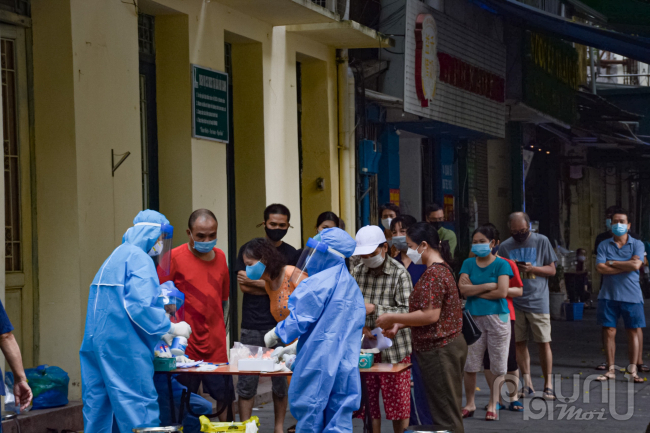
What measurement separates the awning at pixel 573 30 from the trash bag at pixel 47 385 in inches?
380

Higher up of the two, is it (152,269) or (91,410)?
(152,269)

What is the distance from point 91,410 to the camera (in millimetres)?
5895

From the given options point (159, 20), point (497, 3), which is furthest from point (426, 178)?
point (159, 20)

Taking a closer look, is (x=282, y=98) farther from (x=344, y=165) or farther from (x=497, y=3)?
(x=497, y=3)

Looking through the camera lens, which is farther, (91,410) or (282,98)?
(282,98)

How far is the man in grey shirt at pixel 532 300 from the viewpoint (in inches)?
385

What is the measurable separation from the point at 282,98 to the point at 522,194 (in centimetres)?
1159

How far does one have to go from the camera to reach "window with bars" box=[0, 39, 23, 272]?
795 centimetres

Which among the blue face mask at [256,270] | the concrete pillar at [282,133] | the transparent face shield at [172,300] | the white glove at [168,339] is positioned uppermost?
the concrete pillar at [282,133]

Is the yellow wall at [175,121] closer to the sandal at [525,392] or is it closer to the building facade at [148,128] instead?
the building facade at [148,128]

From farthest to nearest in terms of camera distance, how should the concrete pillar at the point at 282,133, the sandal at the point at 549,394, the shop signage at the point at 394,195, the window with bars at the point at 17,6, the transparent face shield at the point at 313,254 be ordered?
the shop signage at the point at 394,195 < the concrete pillar at the point at 282,133 < the sandal at the point at 549,394 < the window with bars at the point at 17,6 < the transparent face shield at the point at 313,254

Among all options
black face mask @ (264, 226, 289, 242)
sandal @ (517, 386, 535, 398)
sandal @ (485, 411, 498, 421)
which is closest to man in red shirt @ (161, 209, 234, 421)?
black face mask @ (264, 226, 289, 242)

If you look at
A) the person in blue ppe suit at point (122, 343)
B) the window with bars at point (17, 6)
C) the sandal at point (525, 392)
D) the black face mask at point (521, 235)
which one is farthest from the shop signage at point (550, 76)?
the person in blue ppe suit at point (122, 343)

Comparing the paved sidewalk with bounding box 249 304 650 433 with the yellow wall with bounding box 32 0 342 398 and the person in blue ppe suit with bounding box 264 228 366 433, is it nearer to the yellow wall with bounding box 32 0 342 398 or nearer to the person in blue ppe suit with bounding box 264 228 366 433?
the yellow wall with bounding box 32 0 342 398
